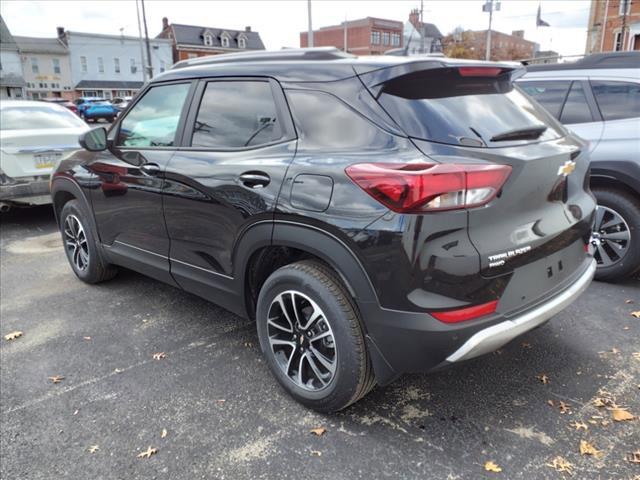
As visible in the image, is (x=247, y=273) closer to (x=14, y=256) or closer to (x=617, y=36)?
(x=14, y=256)

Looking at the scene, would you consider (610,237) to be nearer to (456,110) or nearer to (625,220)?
(625,220)

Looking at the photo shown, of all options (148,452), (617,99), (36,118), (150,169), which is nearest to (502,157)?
(148,452)

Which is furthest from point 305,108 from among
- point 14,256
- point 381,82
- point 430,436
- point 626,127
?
point 14,256

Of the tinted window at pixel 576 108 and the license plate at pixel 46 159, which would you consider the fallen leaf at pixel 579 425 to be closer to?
the tinted window at pixel 576 108

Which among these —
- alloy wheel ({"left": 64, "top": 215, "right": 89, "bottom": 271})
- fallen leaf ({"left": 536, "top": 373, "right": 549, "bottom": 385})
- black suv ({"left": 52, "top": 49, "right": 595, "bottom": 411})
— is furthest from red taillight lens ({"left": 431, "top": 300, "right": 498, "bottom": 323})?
alloy wheel ({"left": 64, "top": 215, "right": 89, "bottom": 271})

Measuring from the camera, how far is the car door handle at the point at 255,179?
2680mm

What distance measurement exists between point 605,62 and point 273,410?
4.18m

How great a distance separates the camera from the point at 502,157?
227 cm

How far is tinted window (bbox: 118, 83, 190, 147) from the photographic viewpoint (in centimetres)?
347

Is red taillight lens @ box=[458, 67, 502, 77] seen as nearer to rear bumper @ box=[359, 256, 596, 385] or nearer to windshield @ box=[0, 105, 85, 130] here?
rear bumper @ box=[359, 256, 596, 385]

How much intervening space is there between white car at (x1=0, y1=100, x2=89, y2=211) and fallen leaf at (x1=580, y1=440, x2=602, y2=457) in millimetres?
6464

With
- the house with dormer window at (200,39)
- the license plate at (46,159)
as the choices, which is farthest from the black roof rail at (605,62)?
the house with dormer window at (200,39)

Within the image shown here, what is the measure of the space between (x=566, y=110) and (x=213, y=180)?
342 cm

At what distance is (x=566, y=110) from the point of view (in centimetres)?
463
